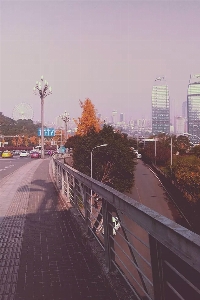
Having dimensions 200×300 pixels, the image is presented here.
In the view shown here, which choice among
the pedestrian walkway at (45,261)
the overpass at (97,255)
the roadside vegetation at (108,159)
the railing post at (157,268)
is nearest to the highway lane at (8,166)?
the roadside vegetation at (108,159)

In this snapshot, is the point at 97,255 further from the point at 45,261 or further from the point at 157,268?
the point at 157,268

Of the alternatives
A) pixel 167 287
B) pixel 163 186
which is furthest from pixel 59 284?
pixel 163 186

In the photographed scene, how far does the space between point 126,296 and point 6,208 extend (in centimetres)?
781

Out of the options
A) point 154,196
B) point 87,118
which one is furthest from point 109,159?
point 87,118

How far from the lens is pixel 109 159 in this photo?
4572cm

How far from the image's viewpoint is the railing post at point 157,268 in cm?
306

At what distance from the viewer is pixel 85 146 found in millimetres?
45750

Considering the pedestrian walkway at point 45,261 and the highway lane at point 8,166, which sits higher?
the pedestrian walkway at point 45,261

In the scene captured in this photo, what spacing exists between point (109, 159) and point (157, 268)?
42.6m

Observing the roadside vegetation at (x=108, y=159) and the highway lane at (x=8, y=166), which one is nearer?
the highway lane at (x=8, y=166)

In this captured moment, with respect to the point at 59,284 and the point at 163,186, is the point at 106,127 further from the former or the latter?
the point at 59,284

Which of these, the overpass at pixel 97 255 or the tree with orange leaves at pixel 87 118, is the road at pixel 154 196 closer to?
the tree with orange leaves at pixel 87 118

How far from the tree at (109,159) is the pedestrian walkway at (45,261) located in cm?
3418

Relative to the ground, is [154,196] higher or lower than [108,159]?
lower
